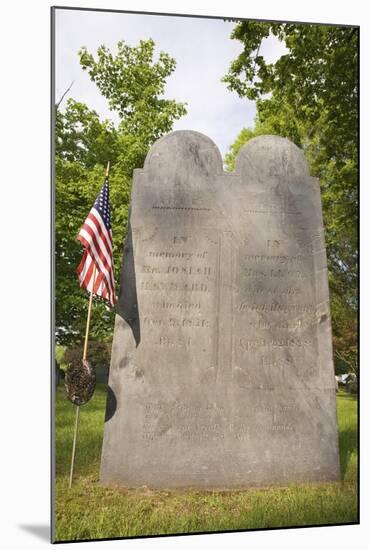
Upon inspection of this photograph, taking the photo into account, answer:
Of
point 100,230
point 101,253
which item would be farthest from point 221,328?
point 100,230

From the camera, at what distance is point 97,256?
6.62m

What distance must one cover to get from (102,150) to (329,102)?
231 inches

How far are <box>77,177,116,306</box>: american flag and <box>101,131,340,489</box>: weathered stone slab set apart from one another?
203mm

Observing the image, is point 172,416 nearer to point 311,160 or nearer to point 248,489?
point 248,489

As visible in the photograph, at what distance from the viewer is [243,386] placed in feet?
22.6

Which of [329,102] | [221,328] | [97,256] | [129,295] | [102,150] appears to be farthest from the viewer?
[102,150]

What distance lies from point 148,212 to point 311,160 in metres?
9.62

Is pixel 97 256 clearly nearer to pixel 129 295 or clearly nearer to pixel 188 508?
pixel 129 295

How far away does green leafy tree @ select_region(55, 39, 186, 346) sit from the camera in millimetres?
14297

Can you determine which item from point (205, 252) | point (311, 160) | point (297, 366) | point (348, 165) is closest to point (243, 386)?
point (297, 366)

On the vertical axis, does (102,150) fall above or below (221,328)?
above

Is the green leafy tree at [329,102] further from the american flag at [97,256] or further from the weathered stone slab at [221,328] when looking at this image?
the american flag at [97,256]

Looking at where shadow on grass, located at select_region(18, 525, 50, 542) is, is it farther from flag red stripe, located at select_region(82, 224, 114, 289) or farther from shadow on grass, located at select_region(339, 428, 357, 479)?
shadow on grass, located at select_region(339, 428, 357, 479)

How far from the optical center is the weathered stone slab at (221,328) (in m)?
6.68
